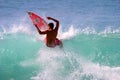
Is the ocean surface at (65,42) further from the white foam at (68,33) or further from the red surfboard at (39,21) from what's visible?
the red surfboard at (39,21)

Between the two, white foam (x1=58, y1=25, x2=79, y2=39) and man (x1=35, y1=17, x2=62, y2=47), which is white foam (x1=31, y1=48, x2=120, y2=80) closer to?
man (x1=35, y1=17, x2=62, y2=47)

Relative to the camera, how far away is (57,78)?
852cm

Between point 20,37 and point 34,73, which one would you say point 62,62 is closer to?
point 34,73

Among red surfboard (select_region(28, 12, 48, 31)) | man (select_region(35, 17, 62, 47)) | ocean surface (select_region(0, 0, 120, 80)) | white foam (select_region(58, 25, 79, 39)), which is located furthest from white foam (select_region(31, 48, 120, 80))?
red surfboard (select_region(28, 12, 48, 31))

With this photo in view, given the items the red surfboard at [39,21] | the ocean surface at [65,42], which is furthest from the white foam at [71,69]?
the red surfboard at [39,21]

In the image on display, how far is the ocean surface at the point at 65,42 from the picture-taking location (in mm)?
8867

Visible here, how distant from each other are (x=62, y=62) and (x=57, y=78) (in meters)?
0.77

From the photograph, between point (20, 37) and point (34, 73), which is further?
point (20, 37)

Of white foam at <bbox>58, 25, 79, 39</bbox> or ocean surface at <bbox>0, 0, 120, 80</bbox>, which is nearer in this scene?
ocean surface at <bbox>0, 0, 120, 80</bbox>

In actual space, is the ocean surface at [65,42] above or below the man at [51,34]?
below

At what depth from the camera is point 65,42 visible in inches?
392

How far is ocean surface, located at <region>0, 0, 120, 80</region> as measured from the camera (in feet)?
29.1

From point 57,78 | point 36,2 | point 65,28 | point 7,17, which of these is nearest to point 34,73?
point 57,78

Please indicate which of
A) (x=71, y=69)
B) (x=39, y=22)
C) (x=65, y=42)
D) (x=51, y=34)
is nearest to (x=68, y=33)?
(x=65, y=42)
